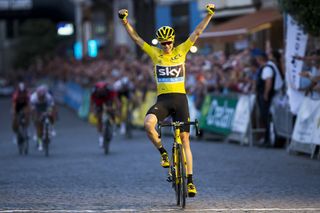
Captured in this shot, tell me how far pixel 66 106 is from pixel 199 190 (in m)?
41.9

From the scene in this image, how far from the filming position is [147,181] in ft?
47.9

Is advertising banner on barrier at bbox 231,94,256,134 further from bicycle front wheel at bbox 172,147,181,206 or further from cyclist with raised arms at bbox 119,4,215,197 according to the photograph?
bicycle front wheel at bbox 172,147,181,206

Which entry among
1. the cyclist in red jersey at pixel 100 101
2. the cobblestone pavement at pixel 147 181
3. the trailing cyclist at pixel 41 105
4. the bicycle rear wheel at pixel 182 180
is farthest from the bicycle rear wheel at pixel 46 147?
the bicycle rear wheel at pixel 182 180

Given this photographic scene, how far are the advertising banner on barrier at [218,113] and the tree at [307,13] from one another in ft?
16.1

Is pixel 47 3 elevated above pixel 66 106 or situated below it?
above

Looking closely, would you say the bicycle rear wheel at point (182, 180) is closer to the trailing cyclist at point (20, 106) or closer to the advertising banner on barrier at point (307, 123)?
the advertising banner on barrier at point (307, 123)

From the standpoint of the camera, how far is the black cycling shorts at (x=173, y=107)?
11734mm

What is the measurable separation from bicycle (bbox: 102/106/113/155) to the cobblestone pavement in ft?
1.04

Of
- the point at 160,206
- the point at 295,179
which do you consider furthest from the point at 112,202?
the point at 295,179

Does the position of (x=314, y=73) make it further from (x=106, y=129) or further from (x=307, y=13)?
(x=106, y=129)

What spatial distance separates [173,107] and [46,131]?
10.7 meters

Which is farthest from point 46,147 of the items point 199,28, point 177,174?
point 177,174

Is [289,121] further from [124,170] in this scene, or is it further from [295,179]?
[295,179]

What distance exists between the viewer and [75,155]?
2155cm
